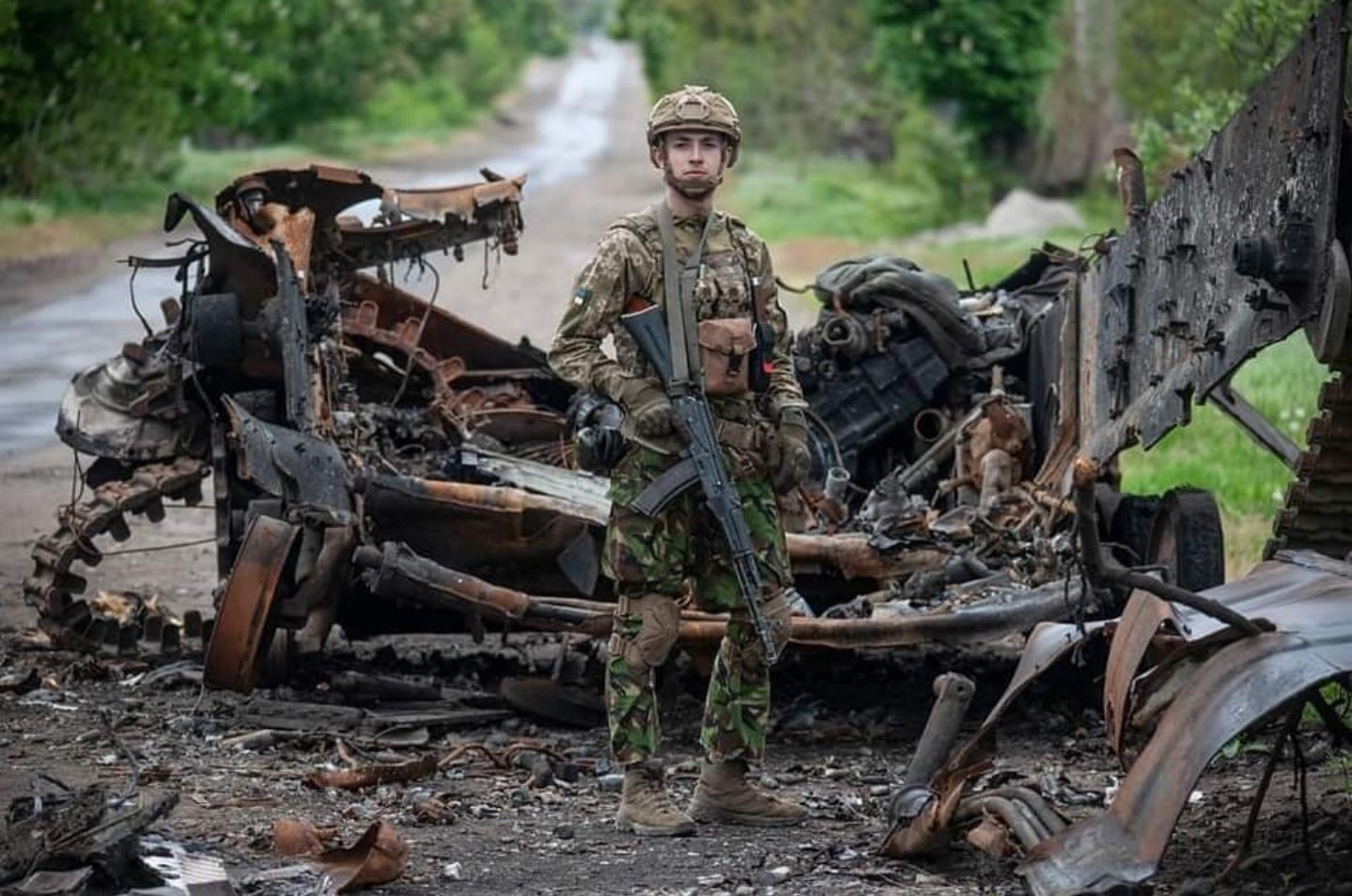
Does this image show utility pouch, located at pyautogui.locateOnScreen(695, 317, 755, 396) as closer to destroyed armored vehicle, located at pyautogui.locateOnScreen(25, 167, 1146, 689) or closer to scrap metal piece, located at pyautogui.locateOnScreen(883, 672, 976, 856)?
destroyed armored vehicle, located at pyautogui.locateOnScreen(25, 167, 1146, 689)

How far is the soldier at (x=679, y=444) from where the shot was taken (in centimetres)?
713

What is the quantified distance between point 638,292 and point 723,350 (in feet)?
1.02

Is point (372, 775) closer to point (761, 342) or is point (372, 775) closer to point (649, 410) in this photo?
point (649, 410)

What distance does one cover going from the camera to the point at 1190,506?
345 inches

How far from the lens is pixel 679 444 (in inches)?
280

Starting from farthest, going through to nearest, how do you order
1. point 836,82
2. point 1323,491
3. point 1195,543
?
1. point 836,82
2. point 1195,543
3. point 1323,491

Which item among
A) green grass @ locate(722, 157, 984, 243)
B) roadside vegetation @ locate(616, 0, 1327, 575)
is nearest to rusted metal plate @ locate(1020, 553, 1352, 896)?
roadside vegetation @ locate(616, 0, 1327, 575)

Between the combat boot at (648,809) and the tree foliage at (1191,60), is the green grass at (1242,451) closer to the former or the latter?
the tree foliage at (1191,60)

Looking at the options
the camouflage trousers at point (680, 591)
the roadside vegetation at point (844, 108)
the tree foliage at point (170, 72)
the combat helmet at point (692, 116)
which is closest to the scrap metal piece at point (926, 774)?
the camouflage trousers at point (680, 591)

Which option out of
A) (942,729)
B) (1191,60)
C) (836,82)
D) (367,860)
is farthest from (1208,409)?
(836,82)

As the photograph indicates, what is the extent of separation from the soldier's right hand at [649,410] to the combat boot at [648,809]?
99 centimetres

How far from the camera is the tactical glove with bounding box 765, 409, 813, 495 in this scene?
7.25m

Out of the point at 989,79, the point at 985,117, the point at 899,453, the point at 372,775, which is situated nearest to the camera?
the point at 372,775

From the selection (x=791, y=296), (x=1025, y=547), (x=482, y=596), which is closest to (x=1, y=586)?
(x=482, y=596)
